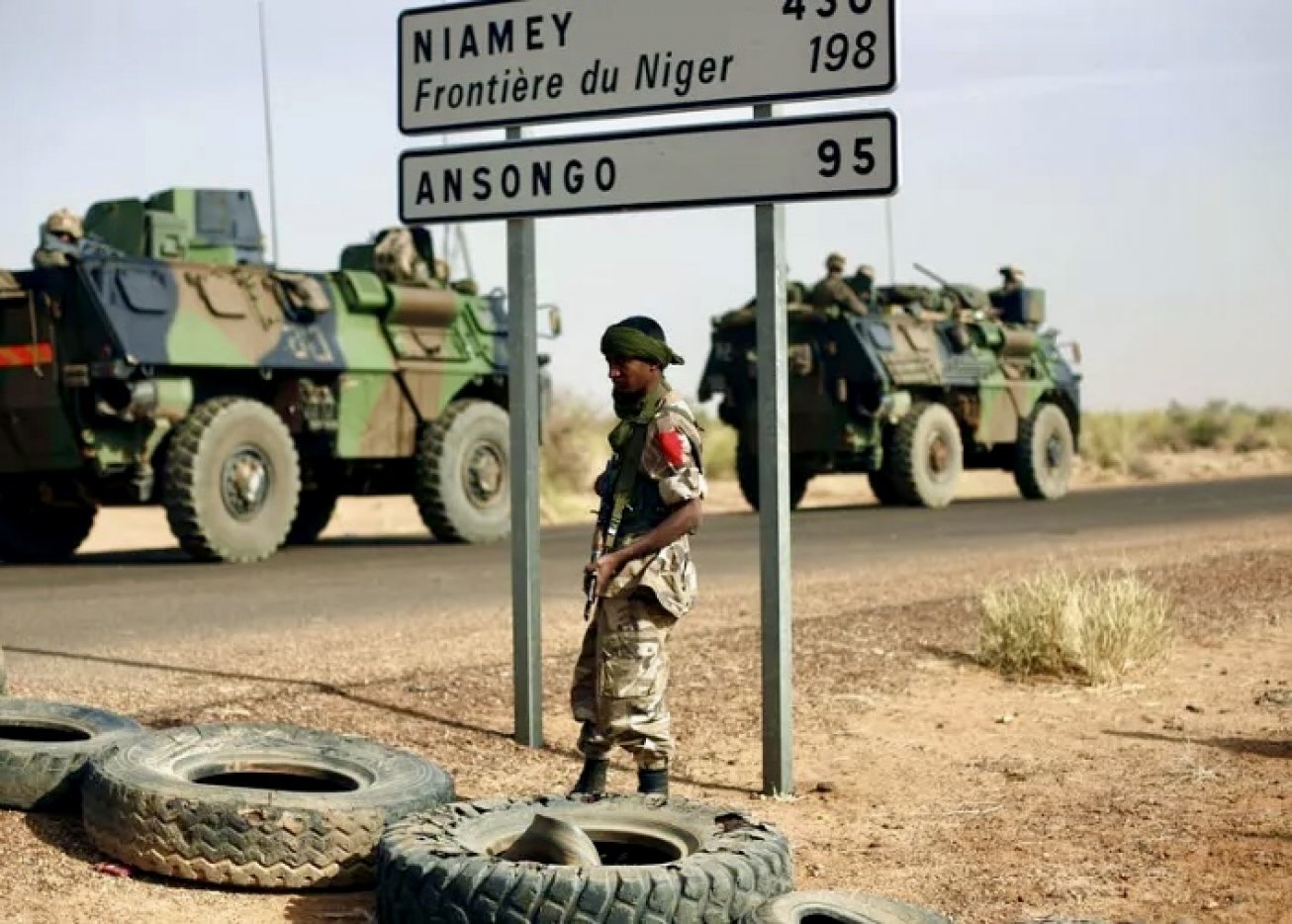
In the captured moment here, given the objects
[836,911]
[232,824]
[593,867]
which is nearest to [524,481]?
[232,824]

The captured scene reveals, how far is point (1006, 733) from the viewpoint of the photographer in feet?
25.3

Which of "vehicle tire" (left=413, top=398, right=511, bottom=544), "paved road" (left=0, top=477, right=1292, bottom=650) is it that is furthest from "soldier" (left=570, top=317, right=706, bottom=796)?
"vehicle tire" (left=413, top=398, right=511, bottom=544)

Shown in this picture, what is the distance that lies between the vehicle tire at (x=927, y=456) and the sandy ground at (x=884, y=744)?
11.6 metres

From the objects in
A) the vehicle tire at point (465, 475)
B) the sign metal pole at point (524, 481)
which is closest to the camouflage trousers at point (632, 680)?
the sign metal pole at point (524, 481)

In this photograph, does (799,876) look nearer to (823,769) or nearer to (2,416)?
(823,769)

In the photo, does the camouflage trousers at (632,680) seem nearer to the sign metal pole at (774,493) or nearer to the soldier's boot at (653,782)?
the soldier's boot at (653,782)

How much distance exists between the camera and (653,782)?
5.89 metres

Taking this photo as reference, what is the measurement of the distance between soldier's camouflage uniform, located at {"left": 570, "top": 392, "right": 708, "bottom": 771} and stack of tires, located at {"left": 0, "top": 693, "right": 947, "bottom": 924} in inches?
22.3

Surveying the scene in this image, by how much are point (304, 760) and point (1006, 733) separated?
3.19 m

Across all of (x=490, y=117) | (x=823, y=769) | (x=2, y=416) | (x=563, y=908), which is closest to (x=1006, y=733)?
(x=823, y=769)

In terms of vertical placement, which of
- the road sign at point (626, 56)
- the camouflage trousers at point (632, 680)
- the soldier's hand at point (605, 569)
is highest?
the road sign at point (626, 56)

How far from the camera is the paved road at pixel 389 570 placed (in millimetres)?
11156

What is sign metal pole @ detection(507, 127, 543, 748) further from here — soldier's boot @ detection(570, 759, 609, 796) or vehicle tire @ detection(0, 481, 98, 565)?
vehicle tire @ detection(0, 481, 98, 565)

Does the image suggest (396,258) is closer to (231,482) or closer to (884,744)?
(231,482)
